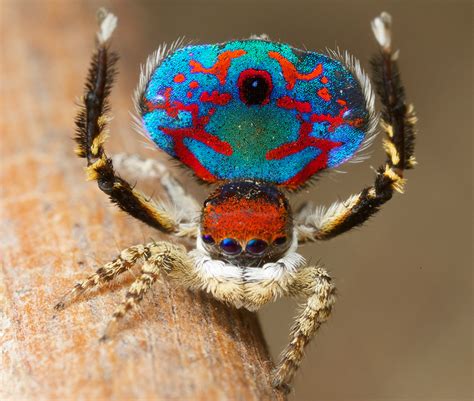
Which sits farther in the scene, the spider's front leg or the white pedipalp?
the white pedipalp

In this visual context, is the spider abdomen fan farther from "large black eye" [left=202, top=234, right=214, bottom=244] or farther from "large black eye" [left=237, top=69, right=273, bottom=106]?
"large black eye" [left=202, top=234, right=214, bottom=244]

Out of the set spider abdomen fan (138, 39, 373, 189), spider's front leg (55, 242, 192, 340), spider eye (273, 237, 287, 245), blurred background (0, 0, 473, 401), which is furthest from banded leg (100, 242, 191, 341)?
blurred background (0, 0, 473, 401)

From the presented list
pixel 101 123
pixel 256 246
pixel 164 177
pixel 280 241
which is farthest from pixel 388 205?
pixel 101 123

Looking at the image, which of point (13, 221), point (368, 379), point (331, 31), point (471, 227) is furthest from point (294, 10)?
point (13, 221)

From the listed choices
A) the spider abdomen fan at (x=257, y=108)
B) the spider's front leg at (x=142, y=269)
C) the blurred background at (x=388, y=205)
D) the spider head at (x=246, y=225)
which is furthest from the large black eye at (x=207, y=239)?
the blurred background at (x=388, y=205)

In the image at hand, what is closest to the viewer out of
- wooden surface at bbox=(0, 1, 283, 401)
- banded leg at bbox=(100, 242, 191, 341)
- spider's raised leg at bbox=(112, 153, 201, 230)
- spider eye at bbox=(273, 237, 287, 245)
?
wooden surface at bbox=(0, 1, 283, 401)

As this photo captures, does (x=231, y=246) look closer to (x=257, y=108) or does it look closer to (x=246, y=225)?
(x=246, y=225)

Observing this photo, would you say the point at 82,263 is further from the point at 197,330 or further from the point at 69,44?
the point at 69,44

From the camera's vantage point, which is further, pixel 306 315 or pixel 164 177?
pixel 164 177

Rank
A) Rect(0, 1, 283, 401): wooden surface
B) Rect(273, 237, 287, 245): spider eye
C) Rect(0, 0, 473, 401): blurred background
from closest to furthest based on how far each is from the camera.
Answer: Rect(0, 1, 283, 401): wooden surface < Rect(273, 237, 287, 245): spider eye < Rect(0, 0, 473, 401): blurred background
